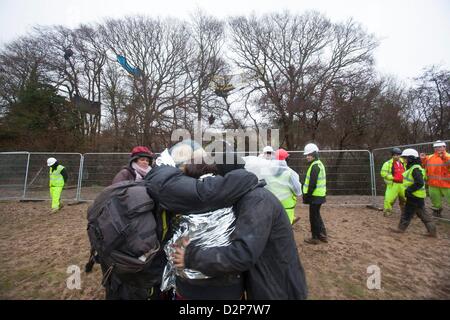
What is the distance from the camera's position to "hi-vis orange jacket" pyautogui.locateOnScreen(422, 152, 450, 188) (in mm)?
5215

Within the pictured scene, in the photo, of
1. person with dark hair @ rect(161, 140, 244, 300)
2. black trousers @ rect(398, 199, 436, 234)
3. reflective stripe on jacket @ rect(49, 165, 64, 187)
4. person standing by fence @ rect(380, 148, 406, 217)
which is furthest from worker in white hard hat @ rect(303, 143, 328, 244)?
reflective stripe on jacket @ rect(49, 165, 64, 187)

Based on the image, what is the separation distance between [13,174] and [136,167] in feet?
31.0

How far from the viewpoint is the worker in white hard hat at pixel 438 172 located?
17.1 ft

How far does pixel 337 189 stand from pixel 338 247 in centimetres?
464

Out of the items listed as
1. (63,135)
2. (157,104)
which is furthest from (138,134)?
(63,135)

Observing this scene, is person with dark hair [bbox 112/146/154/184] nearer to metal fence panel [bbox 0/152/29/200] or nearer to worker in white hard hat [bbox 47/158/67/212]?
worker in white hard hat [bbox 47/158/67/212]

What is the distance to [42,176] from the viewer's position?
9.45 meters

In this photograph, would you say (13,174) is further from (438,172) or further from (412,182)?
(438,172)

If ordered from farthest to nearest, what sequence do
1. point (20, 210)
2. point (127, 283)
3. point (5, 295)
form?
point (20, 210)
point (5, 295)
point (127, 283)

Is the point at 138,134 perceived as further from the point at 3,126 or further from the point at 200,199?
the point at 200,199

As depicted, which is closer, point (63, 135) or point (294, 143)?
point (63, 135)

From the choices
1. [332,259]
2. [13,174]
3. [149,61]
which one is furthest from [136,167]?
[149,61]

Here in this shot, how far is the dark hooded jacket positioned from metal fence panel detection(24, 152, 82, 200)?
9.52 m

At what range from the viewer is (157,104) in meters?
17.9
